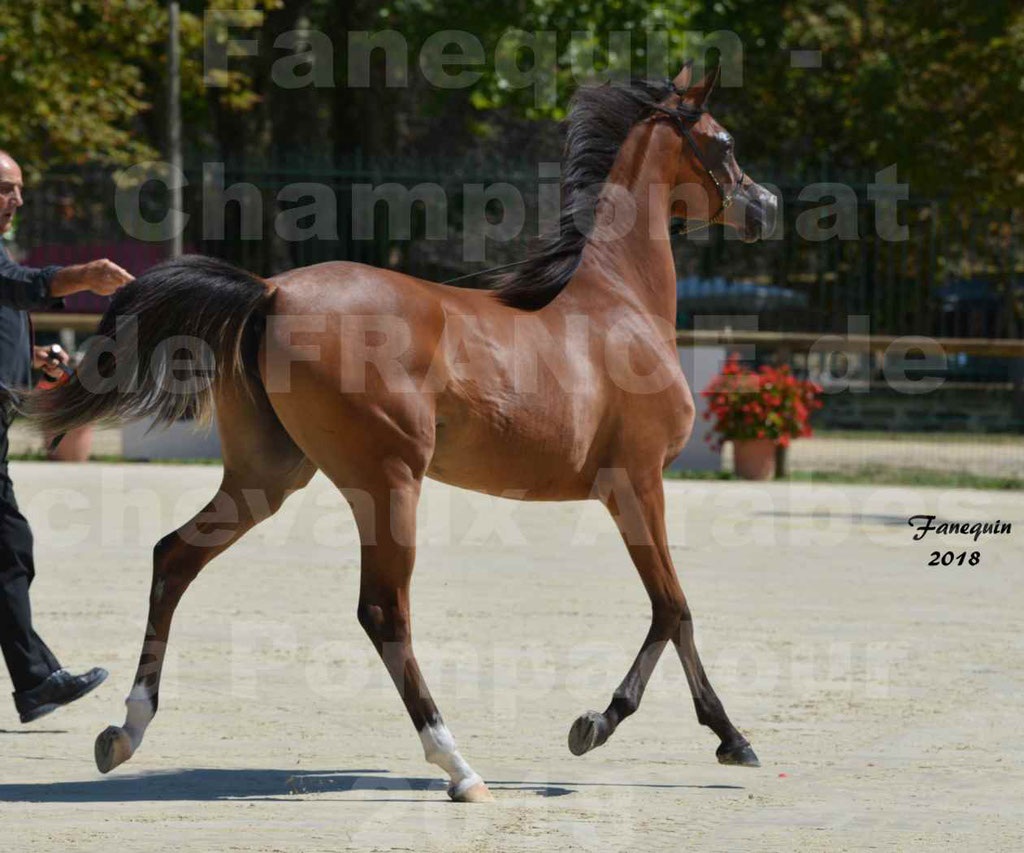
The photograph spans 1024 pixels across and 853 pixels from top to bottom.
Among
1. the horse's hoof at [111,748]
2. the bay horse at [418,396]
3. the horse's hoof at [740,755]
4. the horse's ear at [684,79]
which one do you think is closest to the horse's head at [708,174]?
the horse's ear at [684,79]

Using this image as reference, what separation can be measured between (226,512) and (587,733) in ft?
4.46

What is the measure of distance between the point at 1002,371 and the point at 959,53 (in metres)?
7.41

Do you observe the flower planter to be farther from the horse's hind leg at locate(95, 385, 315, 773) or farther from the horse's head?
the horse's hind leg at locate(95, 385, 315, 773)

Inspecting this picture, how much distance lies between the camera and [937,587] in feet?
30.0

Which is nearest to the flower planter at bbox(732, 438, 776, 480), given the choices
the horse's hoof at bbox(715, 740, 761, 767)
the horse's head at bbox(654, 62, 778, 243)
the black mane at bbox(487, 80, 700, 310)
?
the horse's head at bbox(654, 62, 778, 243)

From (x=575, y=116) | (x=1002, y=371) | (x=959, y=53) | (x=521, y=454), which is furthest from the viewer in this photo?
(x=959, y=53)

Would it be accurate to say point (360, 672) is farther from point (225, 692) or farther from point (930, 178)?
point (930, 178)

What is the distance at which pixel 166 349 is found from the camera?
489cm

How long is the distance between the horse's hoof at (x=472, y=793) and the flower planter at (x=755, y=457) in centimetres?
1081

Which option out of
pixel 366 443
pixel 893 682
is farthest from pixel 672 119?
pixel 893 682

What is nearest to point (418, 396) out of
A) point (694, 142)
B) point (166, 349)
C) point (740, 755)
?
point (166, 349)

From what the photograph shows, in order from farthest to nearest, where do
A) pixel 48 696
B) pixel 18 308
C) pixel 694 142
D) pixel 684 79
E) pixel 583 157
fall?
Result: pixel 684 79 → pixel 694 142 → pixel 583 157 → pixel 48 696 → pixel 18 308

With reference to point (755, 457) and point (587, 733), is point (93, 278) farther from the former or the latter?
point (755, 457)

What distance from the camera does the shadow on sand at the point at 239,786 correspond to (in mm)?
4691
